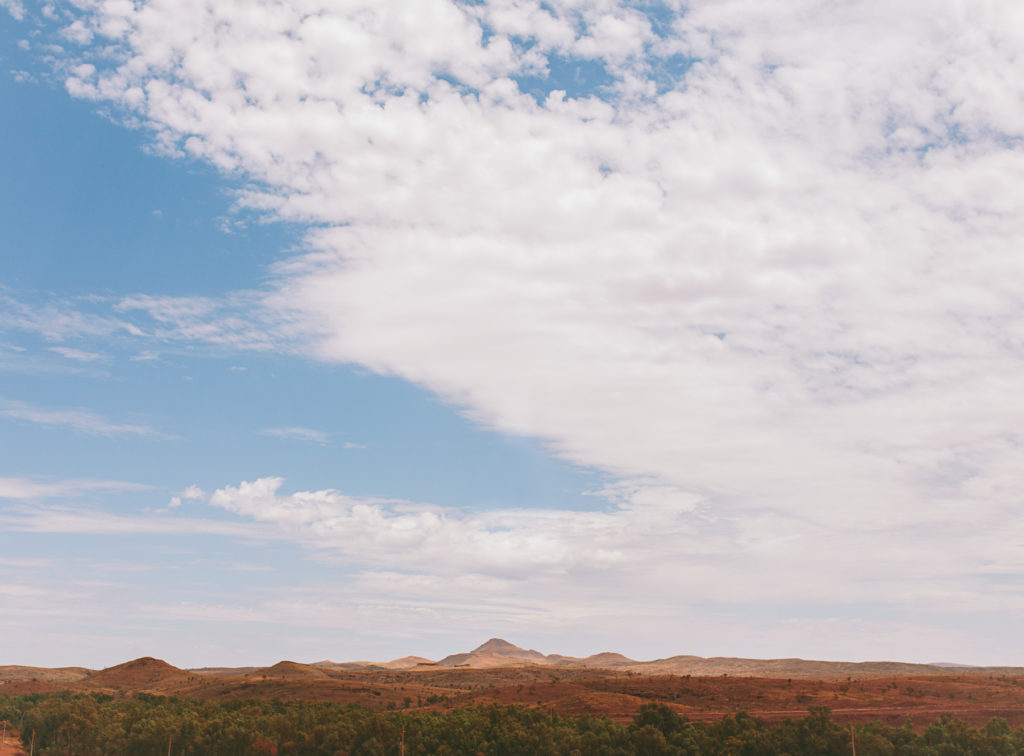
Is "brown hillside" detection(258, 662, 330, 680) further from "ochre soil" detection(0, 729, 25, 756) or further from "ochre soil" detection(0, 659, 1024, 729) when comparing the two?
"ochre soil" detection(0, 729, 25, 756)

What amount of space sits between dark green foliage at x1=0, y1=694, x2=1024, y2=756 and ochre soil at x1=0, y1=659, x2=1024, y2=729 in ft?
47.5

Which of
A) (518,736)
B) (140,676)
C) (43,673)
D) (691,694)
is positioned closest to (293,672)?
(140,676)

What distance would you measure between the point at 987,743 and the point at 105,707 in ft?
248

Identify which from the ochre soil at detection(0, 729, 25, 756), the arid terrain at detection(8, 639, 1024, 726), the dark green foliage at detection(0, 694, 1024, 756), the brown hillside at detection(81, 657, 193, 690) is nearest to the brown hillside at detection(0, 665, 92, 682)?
the brown hillside at detection(81, 657, 193, 690)

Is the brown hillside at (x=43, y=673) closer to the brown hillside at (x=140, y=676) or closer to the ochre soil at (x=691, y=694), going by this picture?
the brown hillside at (x=140, y=676)

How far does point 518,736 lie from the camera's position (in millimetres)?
52250

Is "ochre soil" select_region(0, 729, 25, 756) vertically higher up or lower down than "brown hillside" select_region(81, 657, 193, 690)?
lower down

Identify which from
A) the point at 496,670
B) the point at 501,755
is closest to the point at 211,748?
the point at 501,755

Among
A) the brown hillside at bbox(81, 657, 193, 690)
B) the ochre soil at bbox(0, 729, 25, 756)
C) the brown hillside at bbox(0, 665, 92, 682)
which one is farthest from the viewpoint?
the brown hillside at bbox(0, 665, 92, 682)

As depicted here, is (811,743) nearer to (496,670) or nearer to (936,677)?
(936,677)

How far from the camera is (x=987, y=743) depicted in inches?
1827

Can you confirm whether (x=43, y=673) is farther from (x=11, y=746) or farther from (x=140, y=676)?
(x=11, y=746)

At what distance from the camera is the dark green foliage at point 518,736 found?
4838 centimetres

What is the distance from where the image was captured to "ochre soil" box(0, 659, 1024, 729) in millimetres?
70875
